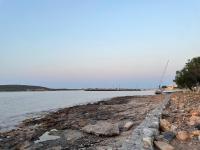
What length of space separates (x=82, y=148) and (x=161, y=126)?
351 centimetres

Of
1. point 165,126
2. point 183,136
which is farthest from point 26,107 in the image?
point 183,136

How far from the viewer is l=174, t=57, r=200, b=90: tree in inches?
2355

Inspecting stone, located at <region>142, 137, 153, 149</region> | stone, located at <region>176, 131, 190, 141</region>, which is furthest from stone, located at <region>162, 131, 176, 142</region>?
stone, located at <region>142, 137, 153, 149</region>

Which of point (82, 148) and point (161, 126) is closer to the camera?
point (82, 148)

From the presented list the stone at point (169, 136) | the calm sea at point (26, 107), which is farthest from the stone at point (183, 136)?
the calm sea at point (26, 107)

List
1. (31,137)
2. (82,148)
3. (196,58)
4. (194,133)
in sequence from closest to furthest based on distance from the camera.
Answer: (194,133) < (82,148) < (31,137) < (196,58)

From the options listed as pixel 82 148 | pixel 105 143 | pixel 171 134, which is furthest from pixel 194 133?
pixel 82 148

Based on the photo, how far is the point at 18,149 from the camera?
1292 cm

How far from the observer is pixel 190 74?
6219 cm

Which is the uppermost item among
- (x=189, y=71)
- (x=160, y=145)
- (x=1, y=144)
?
(x=189, y=71)

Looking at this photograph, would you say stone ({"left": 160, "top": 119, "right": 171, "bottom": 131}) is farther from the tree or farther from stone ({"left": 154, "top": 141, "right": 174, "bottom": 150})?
the tree

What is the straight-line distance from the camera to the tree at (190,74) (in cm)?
5982

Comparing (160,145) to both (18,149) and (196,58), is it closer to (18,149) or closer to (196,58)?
(18,149)

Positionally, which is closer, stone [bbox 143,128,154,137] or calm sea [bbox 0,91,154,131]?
stone [bbox 143,128,154,137]
